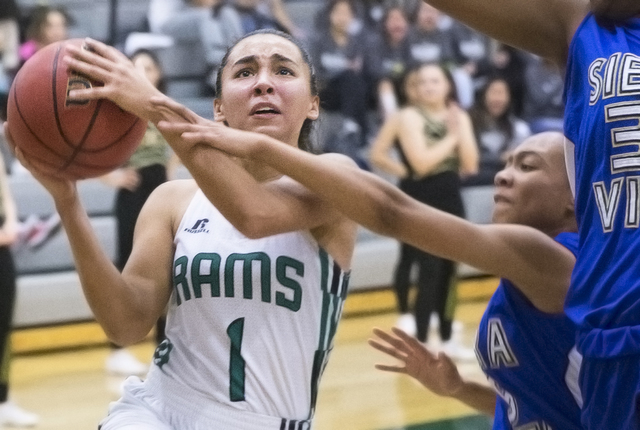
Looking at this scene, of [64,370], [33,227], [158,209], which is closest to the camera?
[158,209]

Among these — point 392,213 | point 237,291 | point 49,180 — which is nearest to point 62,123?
point 49,180

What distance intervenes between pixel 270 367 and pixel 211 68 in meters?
6.43

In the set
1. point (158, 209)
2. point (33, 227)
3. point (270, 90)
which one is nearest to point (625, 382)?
point (270, 90)

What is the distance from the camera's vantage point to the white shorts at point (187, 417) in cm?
244

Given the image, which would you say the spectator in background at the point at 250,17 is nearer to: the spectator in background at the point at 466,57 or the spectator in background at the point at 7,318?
the spectator in background at the point at 466,57

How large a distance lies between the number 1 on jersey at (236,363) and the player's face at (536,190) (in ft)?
2.30

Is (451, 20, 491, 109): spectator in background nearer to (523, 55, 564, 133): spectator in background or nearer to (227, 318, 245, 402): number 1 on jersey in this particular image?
(523, 55, 564, 133): spectator in background

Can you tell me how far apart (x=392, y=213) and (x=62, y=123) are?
2.90ft

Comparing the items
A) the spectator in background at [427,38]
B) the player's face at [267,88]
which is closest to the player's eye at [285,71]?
the player's face at [267,88]

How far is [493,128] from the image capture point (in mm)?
8883

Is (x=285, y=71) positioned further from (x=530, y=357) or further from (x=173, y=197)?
(x=530, y=357)

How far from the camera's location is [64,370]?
6539 mm

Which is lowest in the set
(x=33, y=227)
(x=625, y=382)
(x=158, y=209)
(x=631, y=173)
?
(x=33, y=227)

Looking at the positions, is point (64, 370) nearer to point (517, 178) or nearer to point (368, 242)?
point (368, 242)
